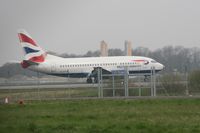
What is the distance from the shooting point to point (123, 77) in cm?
3572

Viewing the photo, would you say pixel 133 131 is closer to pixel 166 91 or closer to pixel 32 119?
pixel 32 119

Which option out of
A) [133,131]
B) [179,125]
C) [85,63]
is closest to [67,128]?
[133,131]

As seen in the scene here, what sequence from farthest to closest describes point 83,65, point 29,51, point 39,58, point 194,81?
point 39,58, point 83,65, point 29,51, point 194,81

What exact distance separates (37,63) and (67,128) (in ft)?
144

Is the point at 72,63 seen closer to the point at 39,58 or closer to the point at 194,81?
the point at 39,58

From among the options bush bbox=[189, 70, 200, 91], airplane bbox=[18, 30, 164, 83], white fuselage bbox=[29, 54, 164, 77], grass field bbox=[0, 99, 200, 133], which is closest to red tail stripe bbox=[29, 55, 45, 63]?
airplane bbox=[18, 30, 164, 83]

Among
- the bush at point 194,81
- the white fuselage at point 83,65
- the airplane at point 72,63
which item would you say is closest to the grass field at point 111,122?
the bush at point 194,81

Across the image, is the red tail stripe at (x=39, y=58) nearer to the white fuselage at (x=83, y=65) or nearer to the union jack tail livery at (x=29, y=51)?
the union jack tail livery at (x=29, y=51)

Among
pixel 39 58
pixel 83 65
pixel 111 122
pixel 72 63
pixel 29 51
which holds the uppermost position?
pixel 29 51

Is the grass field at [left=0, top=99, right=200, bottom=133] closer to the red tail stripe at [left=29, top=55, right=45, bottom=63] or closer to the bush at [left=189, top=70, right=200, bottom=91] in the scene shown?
the bush at [left=189, top=70, right=200, bottom=91]

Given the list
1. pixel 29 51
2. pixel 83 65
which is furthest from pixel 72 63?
pixel 29 51

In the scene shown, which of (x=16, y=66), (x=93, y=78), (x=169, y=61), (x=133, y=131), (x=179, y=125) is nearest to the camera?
(x=133, y=131)

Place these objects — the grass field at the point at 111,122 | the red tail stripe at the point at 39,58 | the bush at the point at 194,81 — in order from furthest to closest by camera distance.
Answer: the red tail stripe at the point at 39,58 → the bush at the point at 194,81 → the grass field at the point at 111,122

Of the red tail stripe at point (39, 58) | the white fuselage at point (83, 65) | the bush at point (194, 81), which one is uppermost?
the red tail stripe at point (39, 58)
